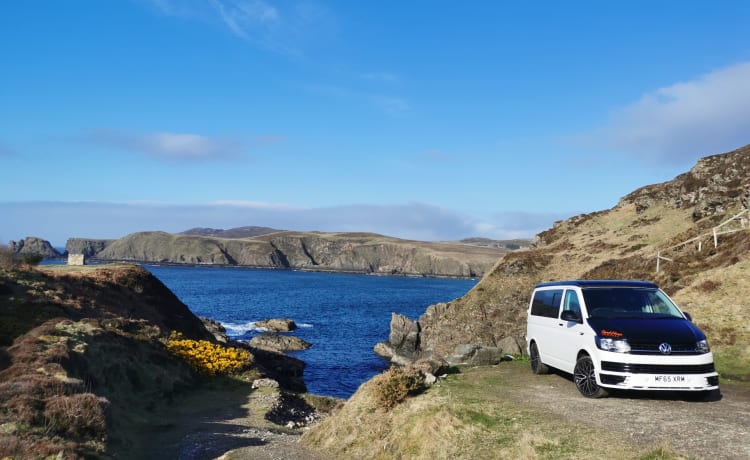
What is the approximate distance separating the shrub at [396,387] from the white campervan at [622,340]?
3.86 metres

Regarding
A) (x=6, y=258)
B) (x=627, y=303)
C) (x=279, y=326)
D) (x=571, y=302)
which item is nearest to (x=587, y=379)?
(x=571, y=302)

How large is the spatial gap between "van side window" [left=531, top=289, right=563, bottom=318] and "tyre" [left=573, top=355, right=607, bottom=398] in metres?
1.97

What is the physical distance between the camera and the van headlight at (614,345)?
37.2 ft

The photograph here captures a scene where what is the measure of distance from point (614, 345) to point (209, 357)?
2494 cm

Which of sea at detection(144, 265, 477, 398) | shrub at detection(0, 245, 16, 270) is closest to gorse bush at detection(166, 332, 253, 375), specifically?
sea at detection(144, 265, 477, 398)

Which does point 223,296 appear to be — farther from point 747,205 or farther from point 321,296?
point 747,205

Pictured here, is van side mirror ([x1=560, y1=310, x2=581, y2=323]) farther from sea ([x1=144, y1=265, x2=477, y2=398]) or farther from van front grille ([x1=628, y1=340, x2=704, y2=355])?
sea ([x1=144, y1=265, x2=477, y2=398])

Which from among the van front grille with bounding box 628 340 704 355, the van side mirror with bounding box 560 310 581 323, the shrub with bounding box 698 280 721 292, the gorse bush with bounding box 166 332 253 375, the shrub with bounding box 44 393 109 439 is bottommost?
the gorse bush with bounding box 166 332 253 375

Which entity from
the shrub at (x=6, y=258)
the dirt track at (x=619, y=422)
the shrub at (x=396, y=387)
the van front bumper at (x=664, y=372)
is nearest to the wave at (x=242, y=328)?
the shrub at (x=6, y=258)

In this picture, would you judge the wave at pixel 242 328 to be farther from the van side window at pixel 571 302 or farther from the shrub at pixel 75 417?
the van side window at pixel 571 302

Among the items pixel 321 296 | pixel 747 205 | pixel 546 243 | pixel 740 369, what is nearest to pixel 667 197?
pixel 546 243

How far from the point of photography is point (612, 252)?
57.2 meters

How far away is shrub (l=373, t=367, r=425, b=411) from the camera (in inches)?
551

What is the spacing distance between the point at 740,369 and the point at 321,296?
112 m
